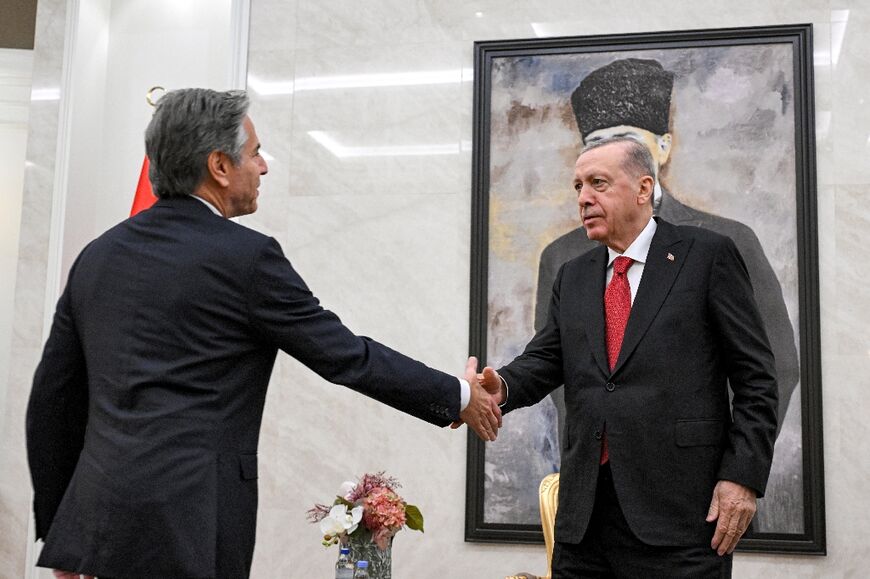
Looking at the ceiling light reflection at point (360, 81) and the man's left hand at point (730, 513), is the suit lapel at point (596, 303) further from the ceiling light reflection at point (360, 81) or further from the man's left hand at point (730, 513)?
the ceiling light reflection at point (360, 81)

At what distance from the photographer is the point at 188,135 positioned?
2.27 m

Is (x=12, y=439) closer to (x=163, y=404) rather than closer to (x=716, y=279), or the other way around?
(x=163, y=404)

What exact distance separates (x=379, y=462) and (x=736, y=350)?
2.46 meters

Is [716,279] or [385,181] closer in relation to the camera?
[716,279]

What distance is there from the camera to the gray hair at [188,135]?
2.27 m

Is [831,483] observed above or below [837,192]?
below

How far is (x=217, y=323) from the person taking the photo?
216 cm

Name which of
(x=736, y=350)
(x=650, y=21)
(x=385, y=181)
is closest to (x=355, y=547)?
(x=736, y=350)

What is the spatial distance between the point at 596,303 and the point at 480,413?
0.45 meters

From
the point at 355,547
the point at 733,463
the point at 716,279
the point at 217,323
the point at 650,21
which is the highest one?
the point at 650,21

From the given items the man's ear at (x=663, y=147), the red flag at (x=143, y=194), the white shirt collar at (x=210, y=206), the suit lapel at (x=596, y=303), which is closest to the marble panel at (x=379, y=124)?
the red flag at (x=143, y=194)

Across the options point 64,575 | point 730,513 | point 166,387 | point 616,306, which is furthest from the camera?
point 616,306

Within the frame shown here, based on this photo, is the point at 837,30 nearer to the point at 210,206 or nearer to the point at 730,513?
the point at 730,513

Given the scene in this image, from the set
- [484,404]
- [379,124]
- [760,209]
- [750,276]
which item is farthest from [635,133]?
[484,404]
